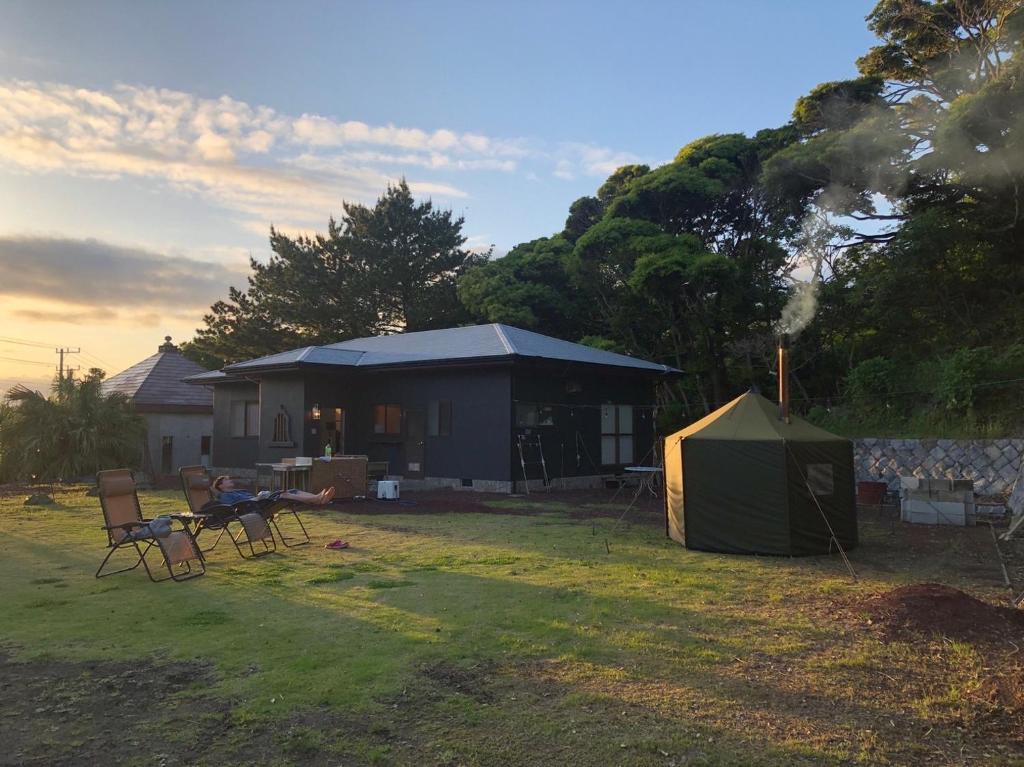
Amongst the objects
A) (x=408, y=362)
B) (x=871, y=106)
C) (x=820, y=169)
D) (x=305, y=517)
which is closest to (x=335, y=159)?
(x=408, y=362)

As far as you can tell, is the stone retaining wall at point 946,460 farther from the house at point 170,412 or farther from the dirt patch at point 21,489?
the house at point 170,412

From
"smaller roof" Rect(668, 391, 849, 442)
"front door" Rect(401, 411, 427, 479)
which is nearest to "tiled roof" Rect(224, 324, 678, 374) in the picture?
"front door" Rect(401, 411, 427, 479)

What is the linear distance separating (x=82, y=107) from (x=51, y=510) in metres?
7.92

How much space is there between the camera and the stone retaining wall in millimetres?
14134

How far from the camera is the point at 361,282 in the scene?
33969 mm

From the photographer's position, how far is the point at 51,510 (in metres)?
13.9

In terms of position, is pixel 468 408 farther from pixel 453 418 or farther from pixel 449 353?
pixel 449 353

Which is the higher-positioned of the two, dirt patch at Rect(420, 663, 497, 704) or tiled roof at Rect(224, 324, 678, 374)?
tiled roof at Rect(224, 324, 678, 374)

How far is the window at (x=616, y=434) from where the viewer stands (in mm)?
18922

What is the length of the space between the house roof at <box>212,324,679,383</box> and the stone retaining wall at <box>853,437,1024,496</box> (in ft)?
18.8

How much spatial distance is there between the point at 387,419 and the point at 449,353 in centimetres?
264

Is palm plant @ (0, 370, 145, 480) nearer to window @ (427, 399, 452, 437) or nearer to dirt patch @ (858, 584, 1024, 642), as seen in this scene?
window @ (427, 399, 452, 437)

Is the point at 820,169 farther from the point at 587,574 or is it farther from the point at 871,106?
the point at 587,574

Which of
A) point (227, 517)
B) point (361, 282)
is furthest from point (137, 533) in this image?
point (361, 282)
